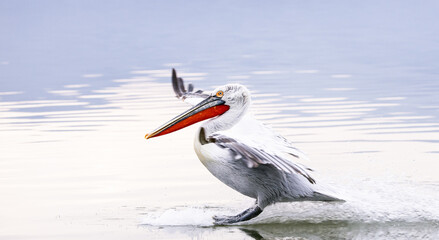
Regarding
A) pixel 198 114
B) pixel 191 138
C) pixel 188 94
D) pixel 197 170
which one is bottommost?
pixel 197 170

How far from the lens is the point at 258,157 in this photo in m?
8.34

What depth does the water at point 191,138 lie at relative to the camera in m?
8.77

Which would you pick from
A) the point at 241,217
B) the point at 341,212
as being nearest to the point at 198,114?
the point at 241,217

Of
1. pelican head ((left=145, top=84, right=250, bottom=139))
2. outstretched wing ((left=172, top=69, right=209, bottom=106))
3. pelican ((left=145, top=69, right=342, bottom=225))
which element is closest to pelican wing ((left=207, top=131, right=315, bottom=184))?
pelican ((left=145, top=69, right=342, bottom=225))

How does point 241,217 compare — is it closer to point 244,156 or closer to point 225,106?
point 244,156

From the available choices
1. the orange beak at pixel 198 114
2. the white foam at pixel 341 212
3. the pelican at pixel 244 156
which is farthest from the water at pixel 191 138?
the orange beak at pixel 198 114

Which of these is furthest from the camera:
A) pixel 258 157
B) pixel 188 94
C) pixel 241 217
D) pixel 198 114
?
pixel 188 94

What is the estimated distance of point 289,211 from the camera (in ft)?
29.5

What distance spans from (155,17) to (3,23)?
1334 centimetres

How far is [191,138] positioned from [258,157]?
4.86 meters

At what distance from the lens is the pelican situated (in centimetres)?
847

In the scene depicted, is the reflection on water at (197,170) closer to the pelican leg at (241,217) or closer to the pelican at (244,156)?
the pelican leg at (241,217)

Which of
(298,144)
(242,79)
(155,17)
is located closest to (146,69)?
(242,79)

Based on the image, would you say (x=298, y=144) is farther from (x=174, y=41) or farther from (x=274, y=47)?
(x=174, y=41)
